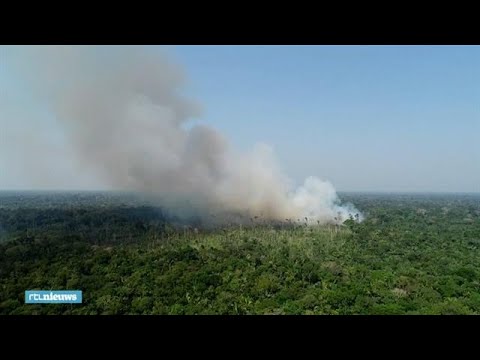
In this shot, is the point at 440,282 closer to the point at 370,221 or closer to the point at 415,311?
the point at 415,311

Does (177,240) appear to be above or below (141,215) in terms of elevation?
below

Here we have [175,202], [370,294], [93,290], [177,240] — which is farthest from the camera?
[175,202]

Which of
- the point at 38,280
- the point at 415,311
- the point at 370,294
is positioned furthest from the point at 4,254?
the point at 415,311

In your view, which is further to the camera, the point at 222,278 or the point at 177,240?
the point at 177,240

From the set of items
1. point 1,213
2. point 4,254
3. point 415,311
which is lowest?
point 415,311

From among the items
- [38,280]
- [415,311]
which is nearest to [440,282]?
[415,311]
